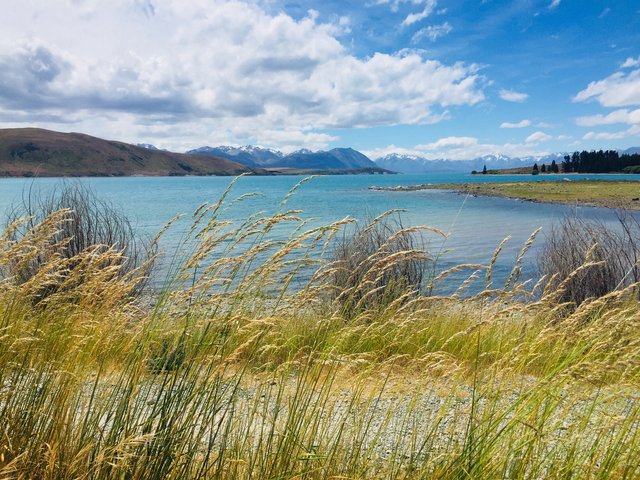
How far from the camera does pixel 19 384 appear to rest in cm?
323

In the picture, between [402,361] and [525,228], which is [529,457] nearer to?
[402,361]

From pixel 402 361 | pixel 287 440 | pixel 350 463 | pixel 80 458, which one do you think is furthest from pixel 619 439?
pixel 402 361

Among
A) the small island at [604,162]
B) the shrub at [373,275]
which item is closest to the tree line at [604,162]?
the small island at [604,162]

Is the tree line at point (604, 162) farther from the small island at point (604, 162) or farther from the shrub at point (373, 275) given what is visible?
the shrub at point (373, 275)

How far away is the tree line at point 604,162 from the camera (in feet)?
487

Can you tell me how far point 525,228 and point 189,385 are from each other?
35960mm

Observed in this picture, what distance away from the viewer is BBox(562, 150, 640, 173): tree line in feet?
487

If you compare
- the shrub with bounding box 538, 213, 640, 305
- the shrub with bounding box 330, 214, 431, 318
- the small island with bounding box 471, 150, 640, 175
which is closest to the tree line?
the small island with bounding box 471, 150, 640, 175

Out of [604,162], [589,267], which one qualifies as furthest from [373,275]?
[604,162]

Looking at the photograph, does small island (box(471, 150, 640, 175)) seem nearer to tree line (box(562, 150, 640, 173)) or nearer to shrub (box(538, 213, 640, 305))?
tree line (box(562, 150, 640, 173))

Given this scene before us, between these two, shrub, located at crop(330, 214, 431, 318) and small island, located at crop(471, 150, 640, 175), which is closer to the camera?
shrub, located at crop(330, 214, 431, 318)

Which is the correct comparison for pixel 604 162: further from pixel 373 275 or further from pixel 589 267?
pixel 373 275

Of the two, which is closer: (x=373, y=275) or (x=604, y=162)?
(x=373, y=275)

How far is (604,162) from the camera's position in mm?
149375
